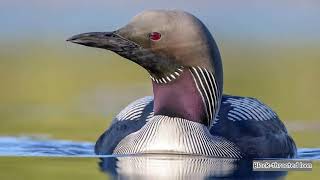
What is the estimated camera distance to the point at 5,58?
2114cm

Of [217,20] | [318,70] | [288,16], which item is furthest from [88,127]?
[288,16]

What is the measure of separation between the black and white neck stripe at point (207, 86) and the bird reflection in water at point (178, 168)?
448 millimetres

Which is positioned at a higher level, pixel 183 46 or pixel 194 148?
Answer: pixel 183 46

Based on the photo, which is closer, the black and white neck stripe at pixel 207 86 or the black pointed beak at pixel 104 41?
the black pointed beak at pixel 104 41

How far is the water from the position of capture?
10.5m

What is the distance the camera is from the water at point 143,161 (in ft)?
34.5

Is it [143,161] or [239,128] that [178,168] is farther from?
[239,128]

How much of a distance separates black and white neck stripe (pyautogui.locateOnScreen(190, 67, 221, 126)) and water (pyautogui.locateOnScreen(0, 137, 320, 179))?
45cm

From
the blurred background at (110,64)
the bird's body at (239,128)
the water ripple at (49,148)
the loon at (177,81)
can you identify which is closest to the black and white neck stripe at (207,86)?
the loon at (177,81)

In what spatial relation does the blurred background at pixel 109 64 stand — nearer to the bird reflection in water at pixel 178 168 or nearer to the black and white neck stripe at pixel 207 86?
the black and white neck stripe at pixel 207 86

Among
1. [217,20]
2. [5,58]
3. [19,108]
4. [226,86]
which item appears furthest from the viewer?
[217,20]

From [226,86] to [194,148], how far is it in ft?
18.9

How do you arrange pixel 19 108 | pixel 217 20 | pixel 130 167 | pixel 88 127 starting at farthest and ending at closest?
pixel 217 20 < pixel 19 108 < pixel 88 127 < pixel 130 167

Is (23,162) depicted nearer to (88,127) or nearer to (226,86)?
(88,127)
